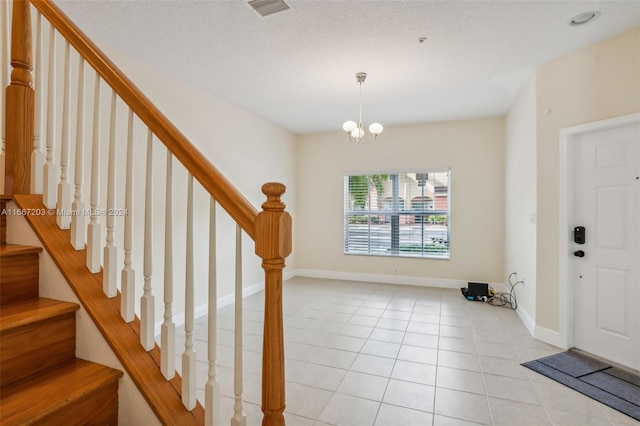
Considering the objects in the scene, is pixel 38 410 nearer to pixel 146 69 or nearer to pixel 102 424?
pixel 102 424

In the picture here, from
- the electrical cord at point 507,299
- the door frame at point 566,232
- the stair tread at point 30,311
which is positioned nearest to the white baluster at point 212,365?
the stair tread at point 30,311

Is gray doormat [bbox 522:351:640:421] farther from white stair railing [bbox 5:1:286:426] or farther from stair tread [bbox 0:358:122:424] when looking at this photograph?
stair tread [bbox 0:358:122:424]

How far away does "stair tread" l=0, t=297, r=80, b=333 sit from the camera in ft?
3.49

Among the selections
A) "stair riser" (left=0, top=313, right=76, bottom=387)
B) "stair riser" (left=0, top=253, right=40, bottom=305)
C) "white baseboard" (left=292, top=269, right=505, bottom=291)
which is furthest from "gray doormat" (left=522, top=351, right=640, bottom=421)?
"stair riser" (left=0, top=253, right=40, bottom=305)

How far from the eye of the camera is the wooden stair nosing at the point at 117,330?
1125 millimetres

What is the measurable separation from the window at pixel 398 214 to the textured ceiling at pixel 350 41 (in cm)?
178

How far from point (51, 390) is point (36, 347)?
19 cm

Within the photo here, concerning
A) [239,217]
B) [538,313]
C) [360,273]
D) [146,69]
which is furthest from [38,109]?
[360,273]

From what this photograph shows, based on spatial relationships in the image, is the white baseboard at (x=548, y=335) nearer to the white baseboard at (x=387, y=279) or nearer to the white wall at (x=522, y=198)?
the white wall at (x=522, y=198)

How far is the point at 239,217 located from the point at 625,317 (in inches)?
136

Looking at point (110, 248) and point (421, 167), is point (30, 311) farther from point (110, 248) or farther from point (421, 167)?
point (421, 167)

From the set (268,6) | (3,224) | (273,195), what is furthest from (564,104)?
(3,224)

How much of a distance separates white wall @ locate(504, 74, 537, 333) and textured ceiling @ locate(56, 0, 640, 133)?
15.0 inches

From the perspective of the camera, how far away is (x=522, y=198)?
3.95 metres
